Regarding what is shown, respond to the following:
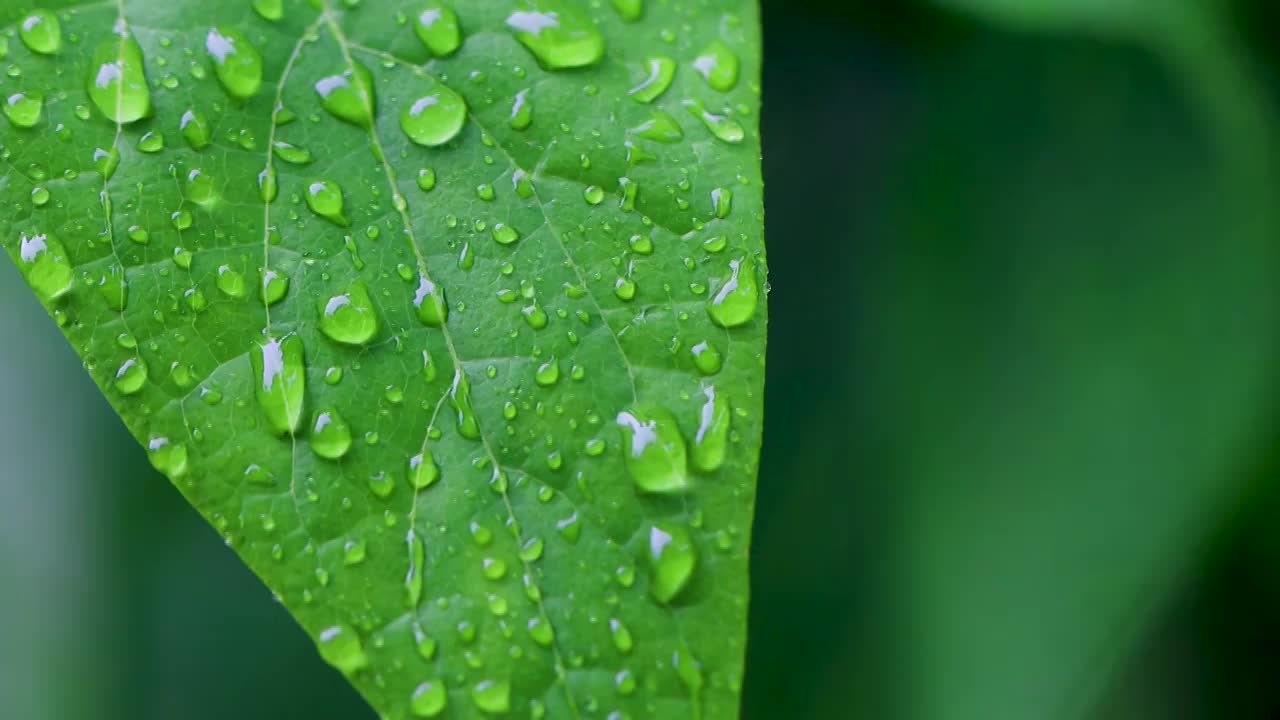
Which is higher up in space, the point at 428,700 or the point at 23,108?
the point at 23,108

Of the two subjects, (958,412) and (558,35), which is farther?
(958,412)

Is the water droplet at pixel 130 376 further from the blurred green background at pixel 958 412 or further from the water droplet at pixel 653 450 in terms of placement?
the blurred green background at pixel 958 412

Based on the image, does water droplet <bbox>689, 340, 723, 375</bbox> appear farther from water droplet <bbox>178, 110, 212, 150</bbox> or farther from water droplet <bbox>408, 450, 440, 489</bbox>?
water droplet <bbox>178, 110, 212, 150</bbox>

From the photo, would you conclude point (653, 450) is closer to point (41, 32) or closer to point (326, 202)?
point (326, 202)

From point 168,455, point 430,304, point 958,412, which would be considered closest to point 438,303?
point 430,304

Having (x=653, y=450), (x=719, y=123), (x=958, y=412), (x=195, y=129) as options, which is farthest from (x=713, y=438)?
(x=958, y=412)

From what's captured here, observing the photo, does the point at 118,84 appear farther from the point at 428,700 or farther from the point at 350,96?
the point at 428,700

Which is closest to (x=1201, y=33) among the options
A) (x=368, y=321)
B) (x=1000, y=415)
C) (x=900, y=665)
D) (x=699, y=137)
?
(x=1000, y=415)

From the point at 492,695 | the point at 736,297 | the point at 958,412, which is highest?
the point at 736,297
